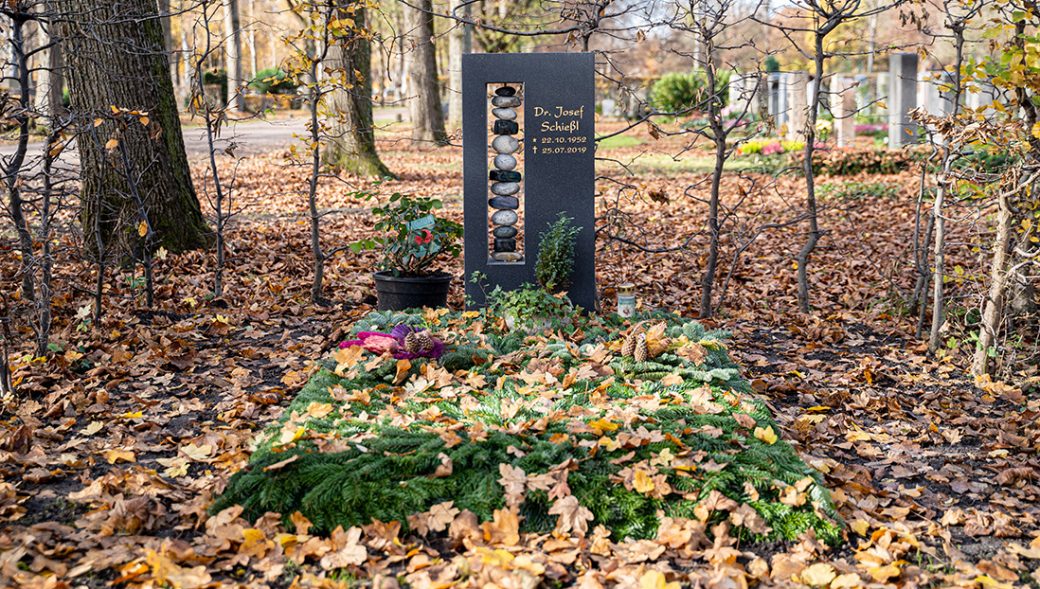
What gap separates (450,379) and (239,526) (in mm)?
1858

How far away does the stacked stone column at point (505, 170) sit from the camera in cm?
776

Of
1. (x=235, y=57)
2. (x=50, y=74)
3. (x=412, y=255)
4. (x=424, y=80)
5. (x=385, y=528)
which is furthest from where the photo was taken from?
(x=424, y=80)

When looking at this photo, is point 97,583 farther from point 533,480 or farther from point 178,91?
point 178,91

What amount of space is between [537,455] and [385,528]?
745 mm

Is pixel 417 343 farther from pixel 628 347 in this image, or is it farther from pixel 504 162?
pixel 504 162

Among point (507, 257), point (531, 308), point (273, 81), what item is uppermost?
point (273, 81)

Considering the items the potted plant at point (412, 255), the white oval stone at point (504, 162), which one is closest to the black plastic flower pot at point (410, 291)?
the potted plant at point (412, 255)

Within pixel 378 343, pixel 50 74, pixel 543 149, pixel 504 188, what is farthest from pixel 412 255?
pixel 50 74

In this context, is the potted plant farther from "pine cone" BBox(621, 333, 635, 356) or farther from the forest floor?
"pine cone" BBox(621, 333, 635, 356)

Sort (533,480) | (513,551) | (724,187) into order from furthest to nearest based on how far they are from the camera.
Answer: (724,187)
(533,480)
(513,551)

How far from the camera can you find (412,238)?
764 cm

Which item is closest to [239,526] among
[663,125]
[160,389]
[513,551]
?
[513,551]

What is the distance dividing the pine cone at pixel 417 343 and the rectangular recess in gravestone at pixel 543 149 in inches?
72.3

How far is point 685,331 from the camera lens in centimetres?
655
